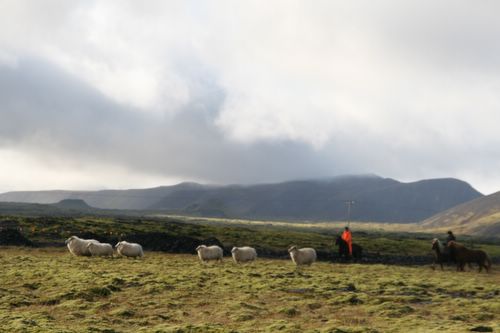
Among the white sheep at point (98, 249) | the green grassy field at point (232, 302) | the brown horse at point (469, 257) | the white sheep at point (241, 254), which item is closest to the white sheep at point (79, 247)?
the white sheep at point (98, 249)

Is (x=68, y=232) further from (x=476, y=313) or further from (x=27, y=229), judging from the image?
(x=476, y=313)

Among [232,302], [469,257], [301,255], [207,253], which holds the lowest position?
[232,302]

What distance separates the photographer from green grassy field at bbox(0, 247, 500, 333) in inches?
671

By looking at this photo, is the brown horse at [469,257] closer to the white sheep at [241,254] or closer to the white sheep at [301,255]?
the white sheep at [301,255]

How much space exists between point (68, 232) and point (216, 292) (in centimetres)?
4362

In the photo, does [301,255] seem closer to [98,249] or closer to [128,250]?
[128,250]

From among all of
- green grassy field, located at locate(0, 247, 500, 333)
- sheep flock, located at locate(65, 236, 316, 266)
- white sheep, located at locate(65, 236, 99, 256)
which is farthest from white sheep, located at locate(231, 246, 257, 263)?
white sheep, located at locate(65, 236, 99, 256)

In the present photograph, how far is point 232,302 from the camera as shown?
21125mm

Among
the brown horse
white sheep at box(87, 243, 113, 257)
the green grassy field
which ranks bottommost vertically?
the green grassy field

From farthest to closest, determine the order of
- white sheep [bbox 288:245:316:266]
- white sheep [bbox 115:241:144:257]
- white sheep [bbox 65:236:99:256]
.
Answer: white sheep [bbox 65:236:99:256] < white sheep [bbox 115:241:144:257] < white sheep [bbox 288:245:316:266]

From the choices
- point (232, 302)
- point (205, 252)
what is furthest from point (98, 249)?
point (232, 302)

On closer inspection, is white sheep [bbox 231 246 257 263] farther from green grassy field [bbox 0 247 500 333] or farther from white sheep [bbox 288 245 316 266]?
green grassy field [bbox 0 247 500 333]

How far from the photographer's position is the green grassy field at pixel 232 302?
1705 cm

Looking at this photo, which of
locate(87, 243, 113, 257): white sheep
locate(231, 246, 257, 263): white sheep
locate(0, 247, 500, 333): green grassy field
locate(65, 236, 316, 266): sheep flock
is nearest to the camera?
locate(0, 247, 500, 333): green grassy field
